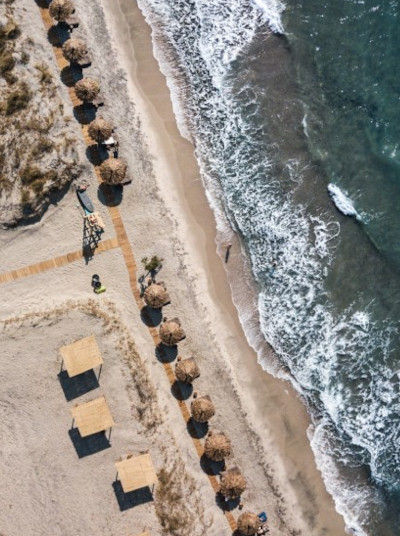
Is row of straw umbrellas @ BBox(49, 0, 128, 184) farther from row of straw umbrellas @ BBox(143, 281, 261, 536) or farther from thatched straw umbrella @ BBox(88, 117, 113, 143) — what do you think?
row of straw umbrellas @ BBox(143, 281, 261, 536)

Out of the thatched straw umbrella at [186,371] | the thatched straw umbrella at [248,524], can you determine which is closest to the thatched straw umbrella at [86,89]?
the thatched straw umbrella at [186,371]

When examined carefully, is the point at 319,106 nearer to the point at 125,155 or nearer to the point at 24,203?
the point at 125,155

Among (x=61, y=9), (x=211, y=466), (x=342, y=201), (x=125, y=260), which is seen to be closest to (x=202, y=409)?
(x=211, y=466)

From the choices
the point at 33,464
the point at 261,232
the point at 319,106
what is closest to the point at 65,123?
the point at 261,232

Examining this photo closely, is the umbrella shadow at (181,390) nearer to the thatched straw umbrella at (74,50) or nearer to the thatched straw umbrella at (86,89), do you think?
the thatched straw umbrella at (86,89)

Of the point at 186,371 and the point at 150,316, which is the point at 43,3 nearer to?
the point at 150,316

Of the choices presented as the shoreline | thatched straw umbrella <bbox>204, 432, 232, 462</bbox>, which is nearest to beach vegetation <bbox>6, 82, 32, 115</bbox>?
the shoreline
